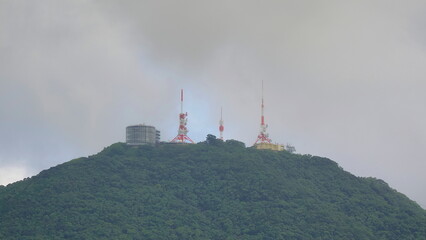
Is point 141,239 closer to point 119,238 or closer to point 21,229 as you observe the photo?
point 119,238

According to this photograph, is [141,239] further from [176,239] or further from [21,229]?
[21,229]

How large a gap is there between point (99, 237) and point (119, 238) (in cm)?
375

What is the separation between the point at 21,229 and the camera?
651 ft

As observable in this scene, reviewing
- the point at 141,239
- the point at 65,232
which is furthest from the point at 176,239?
the point at 65,232

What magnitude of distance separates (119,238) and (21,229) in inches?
740

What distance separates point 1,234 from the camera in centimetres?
19700

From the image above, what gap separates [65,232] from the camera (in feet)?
650

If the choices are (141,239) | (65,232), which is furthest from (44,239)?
(141,239)

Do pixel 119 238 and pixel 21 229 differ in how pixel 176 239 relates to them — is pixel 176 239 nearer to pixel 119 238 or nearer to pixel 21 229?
pixel 119 238

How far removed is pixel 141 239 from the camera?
7825 inches

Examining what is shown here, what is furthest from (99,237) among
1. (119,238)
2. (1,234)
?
(1,234)

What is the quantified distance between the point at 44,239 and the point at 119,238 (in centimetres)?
1391

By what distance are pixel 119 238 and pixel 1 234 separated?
874 inches

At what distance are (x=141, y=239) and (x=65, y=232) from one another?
14403 millimetres
